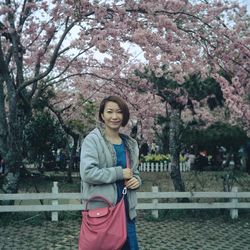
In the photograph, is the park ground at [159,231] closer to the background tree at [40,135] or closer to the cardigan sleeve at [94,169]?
the cardigan sleeve at [94,169]

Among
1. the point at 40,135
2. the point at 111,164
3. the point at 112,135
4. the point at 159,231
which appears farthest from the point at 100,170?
the point at 40,135

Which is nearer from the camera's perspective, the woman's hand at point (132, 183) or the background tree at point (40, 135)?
the woman's hand at point (132, 183)

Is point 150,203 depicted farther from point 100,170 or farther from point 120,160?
point 100,170

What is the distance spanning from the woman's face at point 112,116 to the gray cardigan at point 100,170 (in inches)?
4.4

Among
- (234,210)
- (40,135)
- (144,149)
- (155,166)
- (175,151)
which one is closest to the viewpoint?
(234,210)

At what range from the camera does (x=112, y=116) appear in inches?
117

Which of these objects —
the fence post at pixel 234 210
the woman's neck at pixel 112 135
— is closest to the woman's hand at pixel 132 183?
the woman's neck at pixel 112 135

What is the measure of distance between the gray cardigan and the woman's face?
0.36 ft

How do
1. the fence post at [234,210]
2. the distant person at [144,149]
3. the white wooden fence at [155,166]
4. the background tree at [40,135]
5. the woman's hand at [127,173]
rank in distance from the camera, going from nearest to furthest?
the woman's hand at [127,173]
the fence post at [234,210]
the background tree at [40,135]
the white wooden fence at [155,166]
the distant person at [144,149]

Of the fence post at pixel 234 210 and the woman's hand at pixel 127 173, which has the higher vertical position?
the woman's hand at pixel 127 173

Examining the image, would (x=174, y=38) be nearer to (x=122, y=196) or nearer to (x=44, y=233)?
(x=44, y=233)

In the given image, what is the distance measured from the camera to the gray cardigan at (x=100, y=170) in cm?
270

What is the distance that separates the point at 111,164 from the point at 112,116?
380 millimetres

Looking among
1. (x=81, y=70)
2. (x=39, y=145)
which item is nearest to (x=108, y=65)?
(x=81, y=70)
